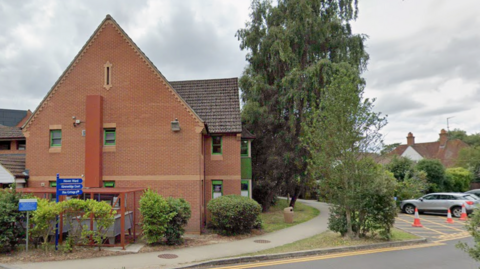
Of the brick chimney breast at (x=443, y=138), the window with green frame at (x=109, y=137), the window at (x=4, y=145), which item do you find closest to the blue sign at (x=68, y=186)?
the window with green frame at (x=109, y=137)

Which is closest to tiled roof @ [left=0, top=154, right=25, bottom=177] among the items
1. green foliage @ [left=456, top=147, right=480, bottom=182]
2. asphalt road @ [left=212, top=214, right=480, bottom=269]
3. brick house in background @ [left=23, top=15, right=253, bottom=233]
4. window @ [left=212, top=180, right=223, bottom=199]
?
brick house in background @ [left=23, top=15, right=253, bottom=233]

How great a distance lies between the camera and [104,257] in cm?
995

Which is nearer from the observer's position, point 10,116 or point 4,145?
point 4,145

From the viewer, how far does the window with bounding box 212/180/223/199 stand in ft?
55.5

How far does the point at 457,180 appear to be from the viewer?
3033 cm

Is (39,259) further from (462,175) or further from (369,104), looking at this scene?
(462,175)

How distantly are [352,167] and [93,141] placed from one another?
11302 millimetres

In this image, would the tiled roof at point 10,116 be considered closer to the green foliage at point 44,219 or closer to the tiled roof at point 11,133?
the tiled roof at point 11,133

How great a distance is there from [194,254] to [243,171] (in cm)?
777

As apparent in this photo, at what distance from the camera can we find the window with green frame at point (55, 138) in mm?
15508

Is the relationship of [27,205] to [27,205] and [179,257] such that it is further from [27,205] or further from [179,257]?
[179,257]

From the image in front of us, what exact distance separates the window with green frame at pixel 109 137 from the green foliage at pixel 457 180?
2829 cm

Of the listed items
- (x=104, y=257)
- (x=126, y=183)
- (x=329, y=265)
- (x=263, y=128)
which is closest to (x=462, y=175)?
(x=263, y=128)

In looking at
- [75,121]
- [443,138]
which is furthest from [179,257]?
[443,138]
